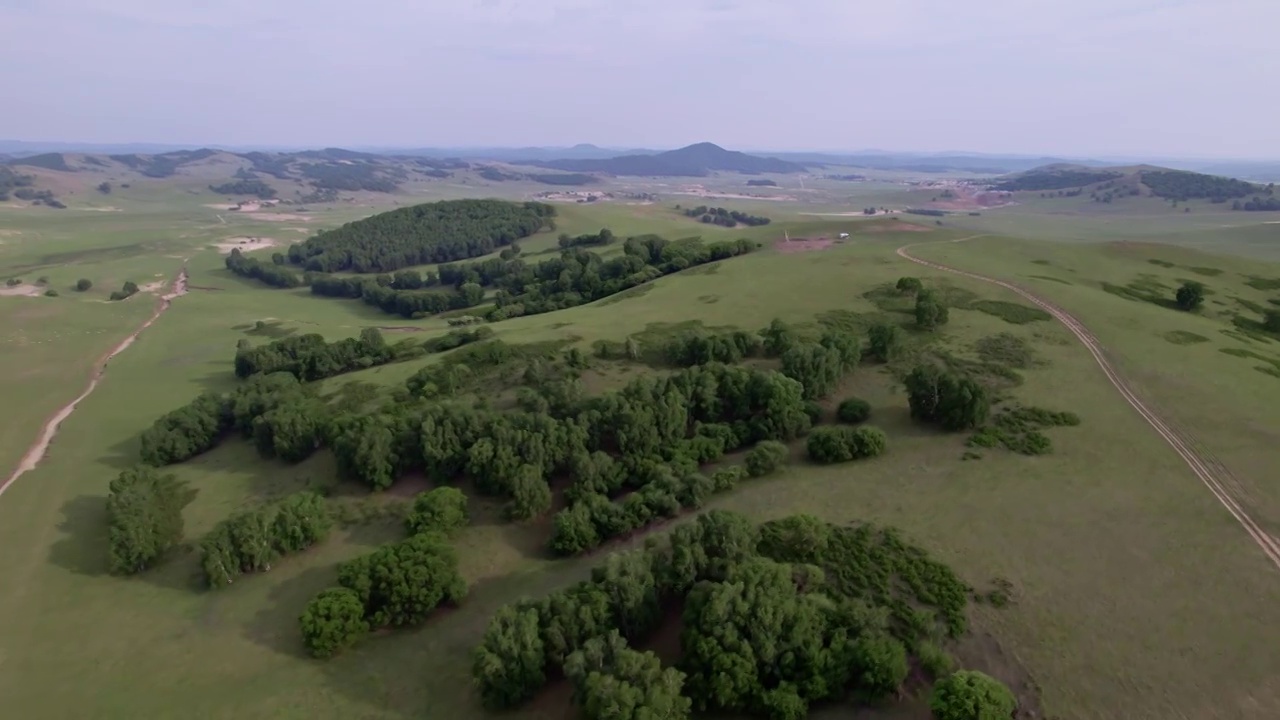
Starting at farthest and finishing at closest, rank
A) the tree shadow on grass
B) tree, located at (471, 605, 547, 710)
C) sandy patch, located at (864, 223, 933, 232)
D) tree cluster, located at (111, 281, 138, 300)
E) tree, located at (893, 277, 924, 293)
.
A: tree cluster, located at (111, 281, 138, 300), sandy patch, located at (864, 223, 933, 232), tree, located at (893, 277, 924, 293), the tree shadow on grass, tree, located at (471, 605, 547, 710)

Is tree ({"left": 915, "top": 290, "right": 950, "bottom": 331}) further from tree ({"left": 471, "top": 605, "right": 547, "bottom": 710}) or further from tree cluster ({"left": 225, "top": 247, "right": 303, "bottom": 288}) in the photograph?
tree cluster ({"left": 225, "top": 247, "right": 303, "bottom": 288})

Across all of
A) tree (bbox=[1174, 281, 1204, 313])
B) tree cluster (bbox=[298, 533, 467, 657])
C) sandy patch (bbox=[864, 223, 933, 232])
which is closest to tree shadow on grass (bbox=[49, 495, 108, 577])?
tree cluster (bbox=[298, 533, 467, 657])

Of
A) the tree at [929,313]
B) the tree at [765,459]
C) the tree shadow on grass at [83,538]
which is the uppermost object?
the tree at [929,313]

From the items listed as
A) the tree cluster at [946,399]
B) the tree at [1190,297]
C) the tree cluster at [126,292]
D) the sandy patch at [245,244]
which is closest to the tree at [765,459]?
the tree cluster at [946,399]

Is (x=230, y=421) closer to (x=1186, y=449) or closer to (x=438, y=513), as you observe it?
(x=438, y=513)

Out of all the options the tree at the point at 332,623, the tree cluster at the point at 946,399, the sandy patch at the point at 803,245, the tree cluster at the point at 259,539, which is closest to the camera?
the tree at the point at 332,623

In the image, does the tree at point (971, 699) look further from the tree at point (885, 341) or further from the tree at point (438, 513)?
the tree at point (885, 341)

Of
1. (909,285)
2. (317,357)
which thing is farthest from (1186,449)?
(317,357)
